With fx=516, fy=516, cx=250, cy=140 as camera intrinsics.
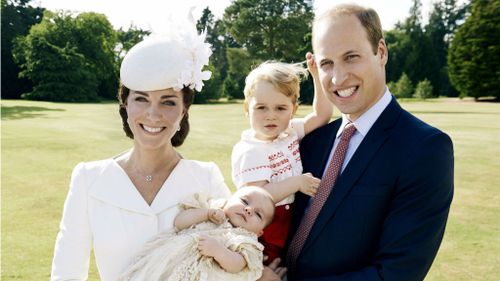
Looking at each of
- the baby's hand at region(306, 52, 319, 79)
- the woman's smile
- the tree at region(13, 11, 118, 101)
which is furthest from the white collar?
the tree at region(13, 11, 118, 101)

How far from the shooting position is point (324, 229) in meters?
2.84

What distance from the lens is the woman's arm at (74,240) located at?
293cm

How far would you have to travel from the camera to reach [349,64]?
2.86 m

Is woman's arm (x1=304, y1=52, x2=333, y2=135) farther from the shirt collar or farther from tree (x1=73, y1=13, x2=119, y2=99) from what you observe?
tree (x1=73, y1=13, x2=119, y2=99)

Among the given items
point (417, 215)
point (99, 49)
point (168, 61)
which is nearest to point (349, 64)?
point (417, 215)

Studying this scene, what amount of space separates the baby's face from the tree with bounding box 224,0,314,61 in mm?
57667

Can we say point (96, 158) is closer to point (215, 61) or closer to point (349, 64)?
point (349, 64)

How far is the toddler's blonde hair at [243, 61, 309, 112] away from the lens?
146 inches

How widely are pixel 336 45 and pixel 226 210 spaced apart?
1.19 meters

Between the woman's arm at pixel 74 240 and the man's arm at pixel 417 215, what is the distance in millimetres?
1521

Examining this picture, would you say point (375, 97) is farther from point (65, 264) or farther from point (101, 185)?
point (65, 264)

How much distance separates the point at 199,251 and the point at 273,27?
6051 cm

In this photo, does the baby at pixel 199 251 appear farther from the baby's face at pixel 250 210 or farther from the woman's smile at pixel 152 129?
→ the woman's smile at pixel 152 129

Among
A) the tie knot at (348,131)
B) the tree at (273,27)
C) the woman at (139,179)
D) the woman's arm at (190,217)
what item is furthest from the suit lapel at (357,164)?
the tree at (273,27)
